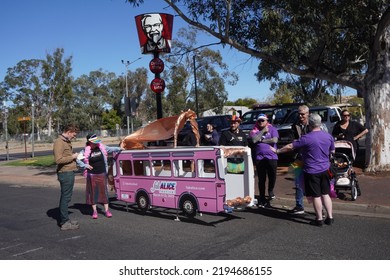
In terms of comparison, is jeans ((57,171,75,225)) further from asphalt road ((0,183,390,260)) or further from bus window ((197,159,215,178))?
bus window ((197,159,215,178))

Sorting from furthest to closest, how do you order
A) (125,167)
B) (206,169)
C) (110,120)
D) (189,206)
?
(110,120)
(125,167)
(189,206)
(206,169)

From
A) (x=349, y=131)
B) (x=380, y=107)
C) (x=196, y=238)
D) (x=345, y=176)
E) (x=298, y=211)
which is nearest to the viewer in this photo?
(x=196, y=238)

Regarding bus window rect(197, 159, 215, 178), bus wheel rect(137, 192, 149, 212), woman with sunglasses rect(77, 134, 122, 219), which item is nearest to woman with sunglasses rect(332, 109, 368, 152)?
bus window rect(197, 159, 215, 178)

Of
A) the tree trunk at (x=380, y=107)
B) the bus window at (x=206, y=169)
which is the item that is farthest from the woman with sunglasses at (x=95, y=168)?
the tree trunk at (x=380, y=107)

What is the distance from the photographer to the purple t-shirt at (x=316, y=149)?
6703 millimetres

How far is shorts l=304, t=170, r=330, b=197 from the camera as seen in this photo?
674 cm

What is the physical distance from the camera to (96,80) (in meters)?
80.4

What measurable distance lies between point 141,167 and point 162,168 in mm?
618

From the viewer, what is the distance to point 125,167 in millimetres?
8797

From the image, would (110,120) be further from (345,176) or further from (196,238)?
(196,238)

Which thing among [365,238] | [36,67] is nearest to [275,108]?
[365,238]

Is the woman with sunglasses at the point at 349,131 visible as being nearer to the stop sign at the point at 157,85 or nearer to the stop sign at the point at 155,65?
the stop sign at the point at 157,85

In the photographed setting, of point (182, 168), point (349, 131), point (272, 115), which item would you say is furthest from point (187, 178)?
point (272, 115)

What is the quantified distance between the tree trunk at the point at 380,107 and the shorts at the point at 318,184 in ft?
17.5
